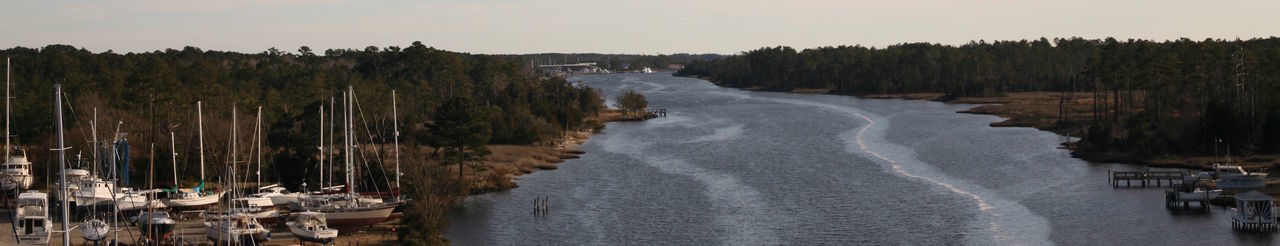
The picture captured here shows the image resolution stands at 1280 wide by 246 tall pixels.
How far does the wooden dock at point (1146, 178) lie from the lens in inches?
2987

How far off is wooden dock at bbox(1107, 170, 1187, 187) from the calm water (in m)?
1.61

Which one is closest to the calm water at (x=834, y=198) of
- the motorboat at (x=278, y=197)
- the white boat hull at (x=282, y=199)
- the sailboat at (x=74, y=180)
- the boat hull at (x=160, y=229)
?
the white boat hull at (x=282, y=199)

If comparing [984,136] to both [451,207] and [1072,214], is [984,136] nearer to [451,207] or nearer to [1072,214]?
[1072,214]

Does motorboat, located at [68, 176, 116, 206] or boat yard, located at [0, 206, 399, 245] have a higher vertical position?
motorboat, located at [68, 176, 116, 206]

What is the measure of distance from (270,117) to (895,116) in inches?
2965

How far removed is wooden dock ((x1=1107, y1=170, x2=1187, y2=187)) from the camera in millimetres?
75875

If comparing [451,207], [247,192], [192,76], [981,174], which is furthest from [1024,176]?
[192,76]

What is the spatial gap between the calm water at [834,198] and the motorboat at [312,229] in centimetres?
581

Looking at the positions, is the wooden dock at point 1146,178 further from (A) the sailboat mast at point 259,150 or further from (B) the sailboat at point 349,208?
(A) the sailboat mast at point 259,150

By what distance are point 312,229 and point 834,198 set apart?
1109 inches

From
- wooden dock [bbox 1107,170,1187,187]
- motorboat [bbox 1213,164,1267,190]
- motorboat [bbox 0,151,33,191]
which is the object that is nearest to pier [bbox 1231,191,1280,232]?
motorboat [bbox 1213,164,1267,190]

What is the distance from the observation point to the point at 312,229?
5484 centimetres

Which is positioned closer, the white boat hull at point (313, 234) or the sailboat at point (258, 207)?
the white boat hull at point (313, 234)

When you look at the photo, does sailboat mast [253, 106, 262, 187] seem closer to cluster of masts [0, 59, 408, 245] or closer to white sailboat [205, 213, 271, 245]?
cluster of masts [0, 59, 408, 245]
